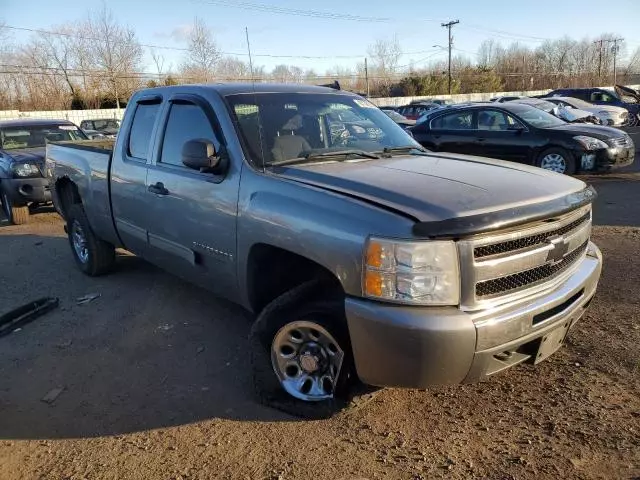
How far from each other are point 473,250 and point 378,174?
35.1 inches

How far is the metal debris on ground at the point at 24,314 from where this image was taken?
4.66m

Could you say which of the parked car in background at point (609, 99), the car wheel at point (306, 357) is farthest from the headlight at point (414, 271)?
the parked car in background at point (609, 99)

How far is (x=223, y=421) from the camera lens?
3.18m

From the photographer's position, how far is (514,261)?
8.80 ft

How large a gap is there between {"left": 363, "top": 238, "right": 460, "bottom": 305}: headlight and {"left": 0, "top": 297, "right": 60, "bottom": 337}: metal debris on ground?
11.8 ft

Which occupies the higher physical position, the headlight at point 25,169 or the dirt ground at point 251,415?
the headlight at point 25,169

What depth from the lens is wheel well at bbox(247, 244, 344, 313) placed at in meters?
3.32

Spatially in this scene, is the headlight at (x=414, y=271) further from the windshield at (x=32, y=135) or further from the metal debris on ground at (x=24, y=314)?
the windshield at (x=32, y=135)

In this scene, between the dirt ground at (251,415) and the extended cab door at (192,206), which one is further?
the extended cab door at (192,206)

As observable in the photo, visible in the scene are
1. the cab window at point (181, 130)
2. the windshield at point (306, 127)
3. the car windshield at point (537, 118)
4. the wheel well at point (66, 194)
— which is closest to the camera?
the windshield at point (306, 127)

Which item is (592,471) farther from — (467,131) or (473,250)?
(467,131)

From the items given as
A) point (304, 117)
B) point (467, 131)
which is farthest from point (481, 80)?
point (304, 117)

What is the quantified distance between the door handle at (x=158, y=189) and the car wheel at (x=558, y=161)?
27.7 feet

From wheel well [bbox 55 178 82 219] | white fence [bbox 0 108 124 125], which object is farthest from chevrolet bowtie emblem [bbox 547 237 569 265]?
white fence [bbox 0 108 124 125]
